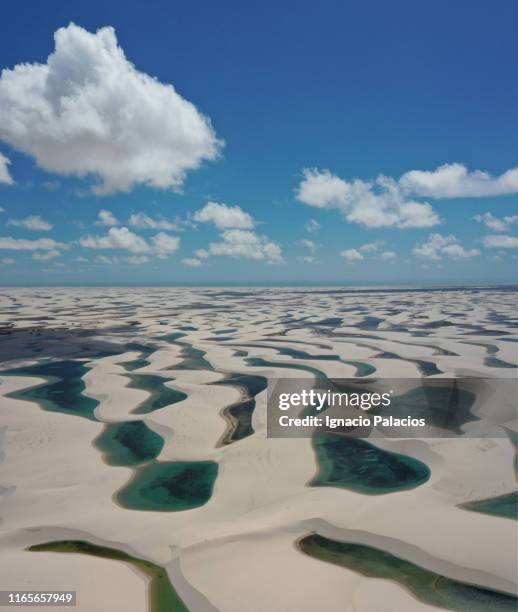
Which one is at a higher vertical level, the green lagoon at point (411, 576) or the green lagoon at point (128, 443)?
the green lagoon at point (411, 576)

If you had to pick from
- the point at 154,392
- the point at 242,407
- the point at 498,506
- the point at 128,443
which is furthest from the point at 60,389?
the point at 498,506

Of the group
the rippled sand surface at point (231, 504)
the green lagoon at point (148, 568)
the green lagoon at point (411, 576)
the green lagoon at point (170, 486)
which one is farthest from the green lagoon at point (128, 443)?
the green lagoon at point (411, 576)

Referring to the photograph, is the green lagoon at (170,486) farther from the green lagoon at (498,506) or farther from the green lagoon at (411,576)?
the green lagoon at (498,506)

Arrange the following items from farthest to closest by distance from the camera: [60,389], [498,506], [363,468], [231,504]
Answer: [60,389], [363,468], [231,504], [498,506]

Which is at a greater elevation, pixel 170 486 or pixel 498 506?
pixel 498 506

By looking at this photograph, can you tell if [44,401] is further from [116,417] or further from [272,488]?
[272,488]

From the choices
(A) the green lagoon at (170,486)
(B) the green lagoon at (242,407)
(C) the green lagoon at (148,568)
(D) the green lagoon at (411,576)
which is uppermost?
(B) the green lagoon at (242,407)

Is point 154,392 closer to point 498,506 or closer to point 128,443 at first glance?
point 128,443

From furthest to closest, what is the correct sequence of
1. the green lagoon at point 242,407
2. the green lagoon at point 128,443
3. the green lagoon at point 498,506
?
the green lagoon at point 242,407
the green lagoon at point 128,443
the green lagoon at point 498,506

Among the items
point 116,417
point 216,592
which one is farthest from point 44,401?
point 216,592

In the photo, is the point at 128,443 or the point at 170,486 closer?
the point at 170,486

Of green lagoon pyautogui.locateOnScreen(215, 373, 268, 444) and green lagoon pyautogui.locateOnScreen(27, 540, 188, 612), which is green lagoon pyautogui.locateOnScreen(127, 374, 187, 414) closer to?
green lagoon pyautogui.locateOnScreen(215, 373, 268, 444)
